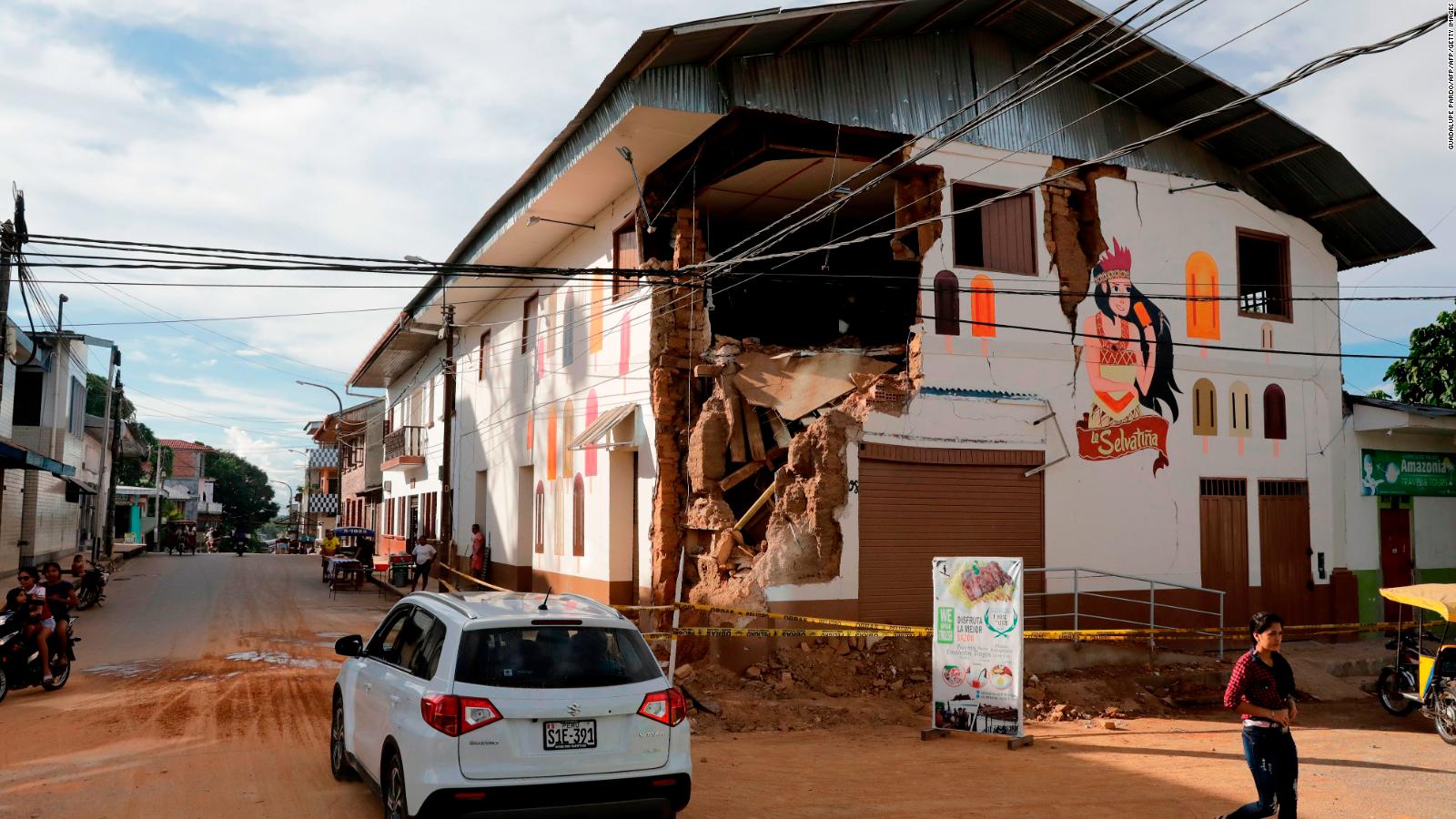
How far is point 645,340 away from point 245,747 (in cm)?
866

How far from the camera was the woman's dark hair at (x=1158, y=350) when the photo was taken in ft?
54.2

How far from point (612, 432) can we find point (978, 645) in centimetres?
814

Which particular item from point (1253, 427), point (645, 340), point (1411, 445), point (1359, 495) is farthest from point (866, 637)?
point (1411, 445)

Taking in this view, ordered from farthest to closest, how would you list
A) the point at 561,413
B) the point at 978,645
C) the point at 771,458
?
the point at 561,413, the point at 771,458, the point at 978,645

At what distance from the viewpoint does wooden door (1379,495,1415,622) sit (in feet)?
62.3

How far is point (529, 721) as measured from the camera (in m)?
5.95

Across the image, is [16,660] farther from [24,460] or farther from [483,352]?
[483,352]

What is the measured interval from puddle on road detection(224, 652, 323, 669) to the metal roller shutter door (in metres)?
7.66

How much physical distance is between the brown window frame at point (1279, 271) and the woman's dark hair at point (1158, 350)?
1.95 m

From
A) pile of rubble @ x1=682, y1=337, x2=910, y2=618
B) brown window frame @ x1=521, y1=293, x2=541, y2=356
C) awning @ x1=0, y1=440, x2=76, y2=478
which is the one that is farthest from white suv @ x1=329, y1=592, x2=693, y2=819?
brown window frame @ x1=521, y1=293, x2=541, y2=356

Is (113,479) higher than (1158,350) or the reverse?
the reverse

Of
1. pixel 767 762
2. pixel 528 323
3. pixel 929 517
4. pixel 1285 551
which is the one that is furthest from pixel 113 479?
pixel 1285 551

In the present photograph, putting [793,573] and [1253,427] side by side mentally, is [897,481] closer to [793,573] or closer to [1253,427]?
[793,573]

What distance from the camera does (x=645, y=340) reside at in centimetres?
1642
